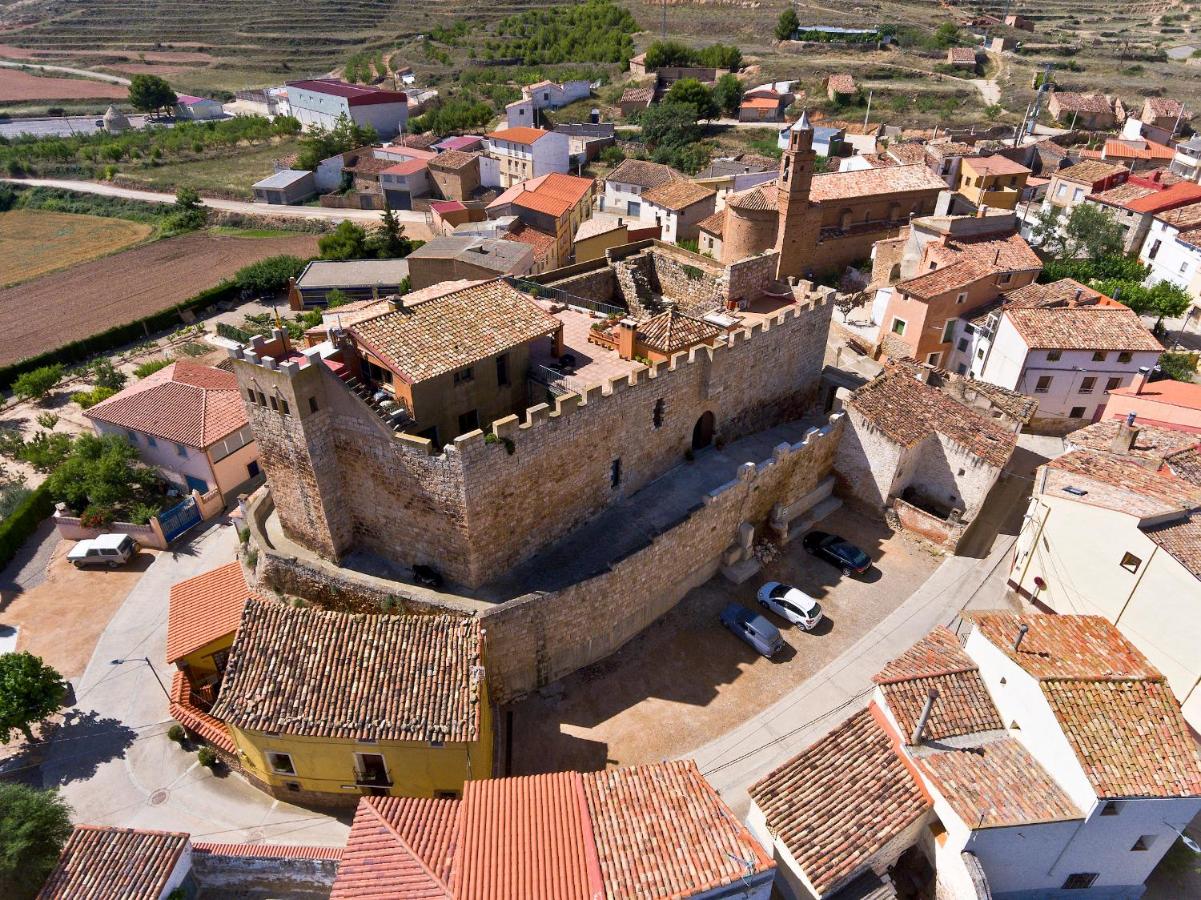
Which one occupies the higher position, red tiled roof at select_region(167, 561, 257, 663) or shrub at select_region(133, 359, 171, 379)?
red tiled roof at select_region(167, 561, 257, 663)

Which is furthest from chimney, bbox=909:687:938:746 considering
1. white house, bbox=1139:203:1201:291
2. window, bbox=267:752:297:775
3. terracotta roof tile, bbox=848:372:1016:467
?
white house, bbox=1139:203:1201:291

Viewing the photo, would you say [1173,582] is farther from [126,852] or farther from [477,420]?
[126,852]

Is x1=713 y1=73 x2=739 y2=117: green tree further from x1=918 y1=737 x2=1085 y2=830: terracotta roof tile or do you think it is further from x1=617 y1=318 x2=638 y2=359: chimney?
x1=918 y1=737 x2=1085 y2=830: terracotta roof tile

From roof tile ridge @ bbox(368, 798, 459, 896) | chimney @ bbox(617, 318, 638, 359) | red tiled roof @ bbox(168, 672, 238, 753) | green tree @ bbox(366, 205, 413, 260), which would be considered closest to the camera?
roof tile ridge @ bbox(368, 798, 459, 896)

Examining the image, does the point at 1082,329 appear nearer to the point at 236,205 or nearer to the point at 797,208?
the point at 797,208

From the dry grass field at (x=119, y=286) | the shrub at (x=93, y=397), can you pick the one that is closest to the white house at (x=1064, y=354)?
the shrub at (x=93, y=397)

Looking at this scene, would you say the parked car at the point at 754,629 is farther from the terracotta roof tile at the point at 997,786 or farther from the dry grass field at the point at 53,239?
the dry grass field at the point at 53,239

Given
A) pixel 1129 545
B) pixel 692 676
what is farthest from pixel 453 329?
pixel 1129 545
